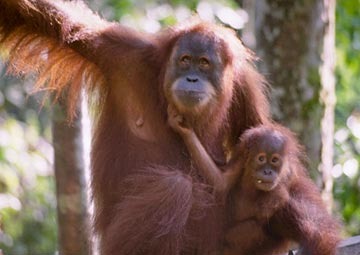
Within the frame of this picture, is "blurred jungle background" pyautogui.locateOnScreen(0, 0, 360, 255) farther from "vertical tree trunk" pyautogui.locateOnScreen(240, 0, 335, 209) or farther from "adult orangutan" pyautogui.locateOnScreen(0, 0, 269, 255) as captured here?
"adult orangutan" pyautogui.locateOnScreen(0, 0, 269, 255)

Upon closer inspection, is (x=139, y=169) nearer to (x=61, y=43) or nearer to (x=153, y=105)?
(x=153, y=105)

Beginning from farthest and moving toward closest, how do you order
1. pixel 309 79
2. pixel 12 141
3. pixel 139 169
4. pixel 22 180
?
pixel 22 180 < pixel 12 141 < pixel 309 79 < pixel 139 169

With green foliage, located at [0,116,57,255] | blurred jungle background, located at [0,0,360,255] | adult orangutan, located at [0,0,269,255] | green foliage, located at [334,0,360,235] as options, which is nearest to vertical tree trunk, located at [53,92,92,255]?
blurred jungle background, located at [0,0,360,255]

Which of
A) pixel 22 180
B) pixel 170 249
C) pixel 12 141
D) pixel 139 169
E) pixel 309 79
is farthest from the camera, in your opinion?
pixel 22 180

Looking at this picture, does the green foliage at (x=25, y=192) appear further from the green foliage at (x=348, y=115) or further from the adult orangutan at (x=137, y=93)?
the green foliage at (x=348, y=115)

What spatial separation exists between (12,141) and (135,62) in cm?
182

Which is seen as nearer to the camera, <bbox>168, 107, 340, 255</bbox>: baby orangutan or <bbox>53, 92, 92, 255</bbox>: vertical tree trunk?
<bbox>168, 107, 340, 255</bbox>: baby orangutan

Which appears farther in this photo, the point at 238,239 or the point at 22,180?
the point at 22,180

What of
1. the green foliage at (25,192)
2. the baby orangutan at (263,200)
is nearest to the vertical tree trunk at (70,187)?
the green foliage at (25,192)

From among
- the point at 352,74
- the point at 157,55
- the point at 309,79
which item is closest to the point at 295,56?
the point at 309,79

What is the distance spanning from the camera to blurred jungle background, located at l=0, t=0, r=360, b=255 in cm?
534

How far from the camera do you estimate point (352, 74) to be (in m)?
7.33

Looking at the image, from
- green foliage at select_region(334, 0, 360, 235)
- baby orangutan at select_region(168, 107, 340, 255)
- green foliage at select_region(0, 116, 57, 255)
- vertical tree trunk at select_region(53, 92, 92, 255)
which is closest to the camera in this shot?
baby orangutan at select_region(168, 107, 340, 255)

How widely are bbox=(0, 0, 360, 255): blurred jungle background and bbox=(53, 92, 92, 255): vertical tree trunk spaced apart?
137 millimetres
